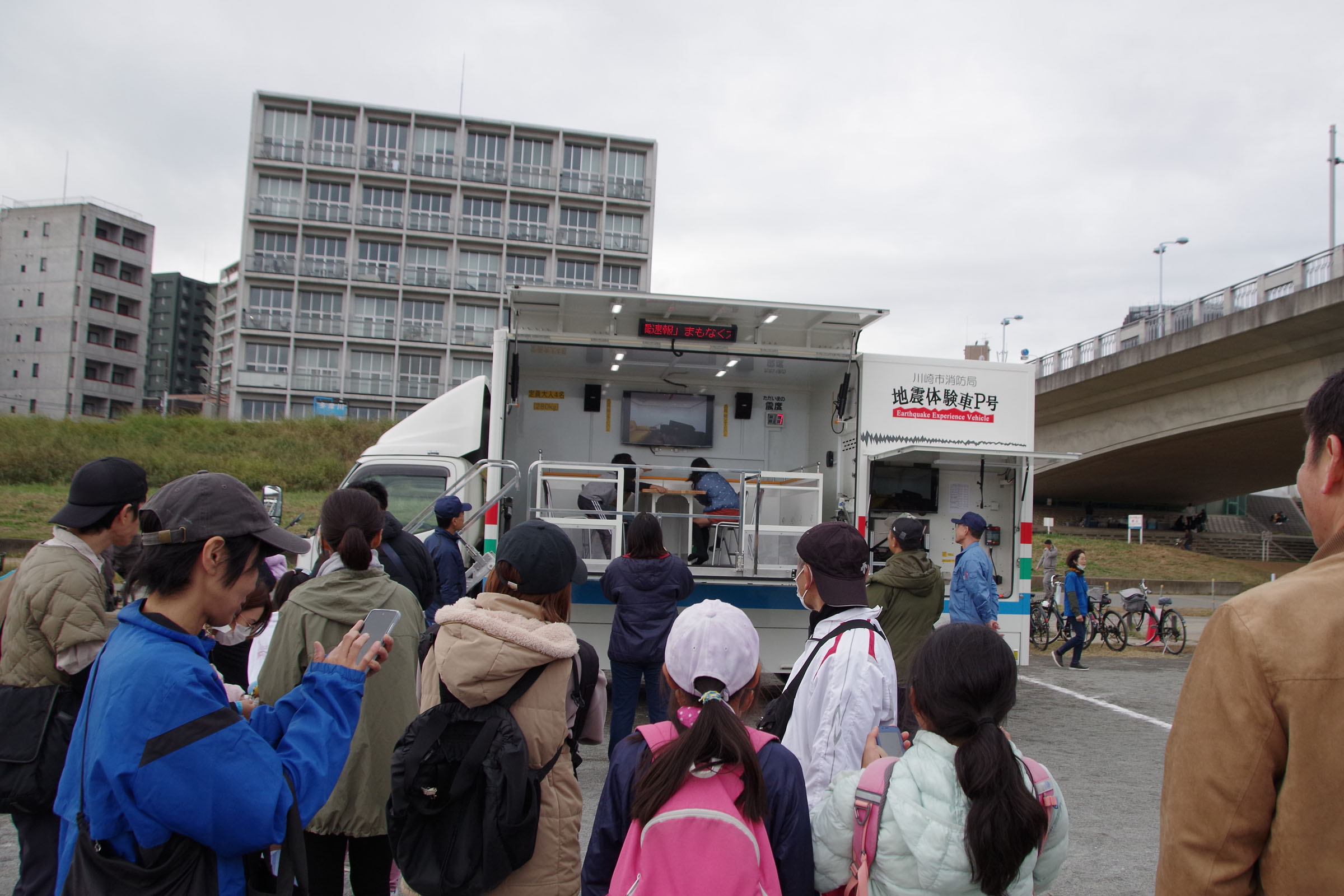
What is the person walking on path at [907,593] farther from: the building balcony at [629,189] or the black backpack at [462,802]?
the building balcony at [629,189]

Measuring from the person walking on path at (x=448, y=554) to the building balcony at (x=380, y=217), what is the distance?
55179 mm

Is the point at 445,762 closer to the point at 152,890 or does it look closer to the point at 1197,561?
the point at 152,890

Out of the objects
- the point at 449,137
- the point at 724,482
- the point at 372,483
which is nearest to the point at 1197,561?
the point at 724,482

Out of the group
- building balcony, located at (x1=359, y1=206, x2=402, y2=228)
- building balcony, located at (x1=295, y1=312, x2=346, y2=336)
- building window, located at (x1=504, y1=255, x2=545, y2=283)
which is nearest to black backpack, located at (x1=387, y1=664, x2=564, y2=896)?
building window, located at (x1=504, y1=255, x2=545, y2=283)

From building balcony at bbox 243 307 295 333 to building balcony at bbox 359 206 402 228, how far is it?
7857 millimetres

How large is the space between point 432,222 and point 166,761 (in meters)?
60.1

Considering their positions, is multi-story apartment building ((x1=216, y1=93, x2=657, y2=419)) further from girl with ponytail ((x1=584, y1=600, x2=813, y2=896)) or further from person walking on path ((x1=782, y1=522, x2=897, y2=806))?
girl with ponytail ((x1=584, y1=600, x2=813, y2=896))

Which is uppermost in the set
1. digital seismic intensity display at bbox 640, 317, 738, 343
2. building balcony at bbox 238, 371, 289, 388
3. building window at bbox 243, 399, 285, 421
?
building balcony at bbox 238, 371, 289, 388

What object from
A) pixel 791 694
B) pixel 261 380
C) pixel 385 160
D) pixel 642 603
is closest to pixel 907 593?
pixel 642 603

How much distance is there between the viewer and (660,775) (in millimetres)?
1924

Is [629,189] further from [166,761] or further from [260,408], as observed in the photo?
[166,761]

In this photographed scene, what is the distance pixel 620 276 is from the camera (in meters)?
59.9

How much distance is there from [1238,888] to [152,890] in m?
1.98

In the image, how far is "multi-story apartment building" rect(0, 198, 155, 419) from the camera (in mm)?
64312
